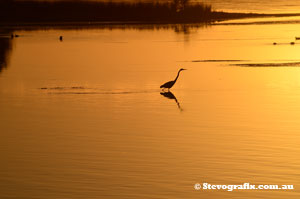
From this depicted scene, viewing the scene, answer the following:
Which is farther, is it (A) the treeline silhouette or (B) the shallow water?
(A) the treeline silhouette

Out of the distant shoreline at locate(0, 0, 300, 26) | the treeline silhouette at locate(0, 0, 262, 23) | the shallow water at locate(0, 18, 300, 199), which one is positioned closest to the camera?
the shallow water at locate(0, 18, 300, 199)

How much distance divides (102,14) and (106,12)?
1.95 feet

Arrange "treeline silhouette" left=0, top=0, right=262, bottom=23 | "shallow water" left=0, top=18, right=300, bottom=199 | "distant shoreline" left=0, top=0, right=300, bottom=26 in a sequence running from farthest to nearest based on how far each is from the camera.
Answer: "treeline silhouette" left=0, top=0, right=262, bottom=23 < "distant shoreline" left=0, top=0, right=300, bottom=26 < "shallow water" left=0, top=18, right=300, bottom=199

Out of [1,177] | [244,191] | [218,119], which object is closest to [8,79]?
[218,119]

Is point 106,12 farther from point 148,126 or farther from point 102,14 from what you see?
point 148,126

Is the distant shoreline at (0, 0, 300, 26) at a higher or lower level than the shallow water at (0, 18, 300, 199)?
higher

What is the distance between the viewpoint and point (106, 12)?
7606 cm

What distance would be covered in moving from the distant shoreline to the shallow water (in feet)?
124

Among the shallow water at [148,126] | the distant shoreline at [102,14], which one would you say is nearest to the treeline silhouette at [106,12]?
the distant shoreline at [102,14]

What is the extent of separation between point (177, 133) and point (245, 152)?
249 cm

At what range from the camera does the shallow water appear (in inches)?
465

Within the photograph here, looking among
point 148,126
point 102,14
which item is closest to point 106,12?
point 102,14

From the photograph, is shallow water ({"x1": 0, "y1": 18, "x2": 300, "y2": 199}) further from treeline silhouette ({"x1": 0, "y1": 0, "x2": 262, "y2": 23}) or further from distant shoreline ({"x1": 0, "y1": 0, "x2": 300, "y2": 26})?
treeline silhouette ({"x1": 0, "y1": 0, "x2": 262, "y2": 23})

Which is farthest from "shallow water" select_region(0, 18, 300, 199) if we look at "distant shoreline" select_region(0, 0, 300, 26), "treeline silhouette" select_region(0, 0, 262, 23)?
"treeline silhouette" select_region(0, 0, 262, 23)
